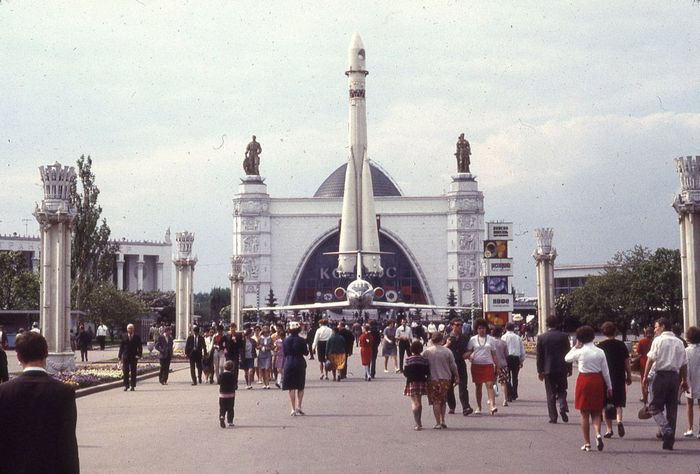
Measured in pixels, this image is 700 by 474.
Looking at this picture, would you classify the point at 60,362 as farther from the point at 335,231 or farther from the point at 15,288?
the point at 335,231

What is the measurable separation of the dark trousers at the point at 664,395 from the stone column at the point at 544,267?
36.7 meters

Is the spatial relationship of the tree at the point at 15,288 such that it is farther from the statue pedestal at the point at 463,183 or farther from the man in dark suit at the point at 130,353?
the statue pedestal at the point at 463,183

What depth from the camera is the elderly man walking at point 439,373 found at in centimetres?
1880

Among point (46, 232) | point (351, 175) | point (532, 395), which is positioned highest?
point (351, 175)

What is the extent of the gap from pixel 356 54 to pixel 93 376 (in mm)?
91401

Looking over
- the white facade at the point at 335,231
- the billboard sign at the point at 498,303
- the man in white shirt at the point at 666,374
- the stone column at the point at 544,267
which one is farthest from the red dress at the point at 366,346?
the white facade at the point at 335,231

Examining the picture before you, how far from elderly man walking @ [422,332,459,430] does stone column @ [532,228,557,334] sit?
33.9 m

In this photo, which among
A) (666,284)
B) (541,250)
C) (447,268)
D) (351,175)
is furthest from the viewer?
(447,268)

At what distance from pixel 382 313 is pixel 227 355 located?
322 ft

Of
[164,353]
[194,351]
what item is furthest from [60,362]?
[194,351]

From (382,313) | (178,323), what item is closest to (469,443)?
(178,323)

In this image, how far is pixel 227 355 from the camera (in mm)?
29250

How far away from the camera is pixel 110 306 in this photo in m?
80.3

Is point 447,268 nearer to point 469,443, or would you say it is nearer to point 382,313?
point 382,313
